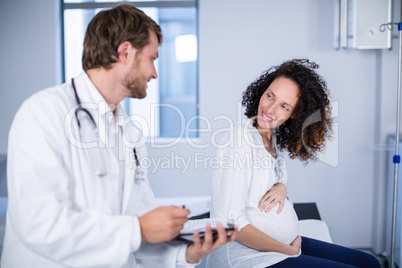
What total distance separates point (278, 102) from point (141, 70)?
Answer: 2.10 ft

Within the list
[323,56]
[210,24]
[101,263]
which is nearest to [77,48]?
[210,24]

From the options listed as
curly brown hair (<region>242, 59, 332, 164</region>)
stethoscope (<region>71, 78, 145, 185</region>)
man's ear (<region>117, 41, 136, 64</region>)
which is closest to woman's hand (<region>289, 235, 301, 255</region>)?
curly brown hair (<region>242, 59, 332, 164</region>)

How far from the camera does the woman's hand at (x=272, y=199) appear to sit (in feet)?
4.68

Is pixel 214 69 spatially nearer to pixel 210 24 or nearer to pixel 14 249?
pixel 210 24

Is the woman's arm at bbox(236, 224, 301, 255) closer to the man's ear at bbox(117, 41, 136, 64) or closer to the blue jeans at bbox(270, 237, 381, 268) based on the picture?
the blue jeans at bbox(270, 237, 381, 268)

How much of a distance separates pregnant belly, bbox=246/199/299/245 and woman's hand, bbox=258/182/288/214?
2cm

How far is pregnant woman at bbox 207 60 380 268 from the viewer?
53.5 inches

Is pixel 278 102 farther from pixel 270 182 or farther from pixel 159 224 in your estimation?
pixel 159 224

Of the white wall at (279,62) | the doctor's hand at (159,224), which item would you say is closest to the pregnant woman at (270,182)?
the doctor's hand at (159,224)

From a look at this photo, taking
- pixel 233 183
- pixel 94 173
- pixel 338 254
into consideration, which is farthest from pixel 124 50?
pixel 338 254

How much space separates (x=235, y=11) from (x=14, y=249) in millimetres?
2112

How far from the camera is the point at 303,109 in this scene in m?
1.62

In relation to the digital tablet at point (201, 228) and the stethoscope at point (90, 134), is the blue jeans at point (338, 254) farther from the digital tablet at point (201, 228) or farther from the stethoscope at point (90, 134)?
the stethoscope at point (90, 134)

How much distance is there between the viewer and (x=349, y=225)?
2783mm
